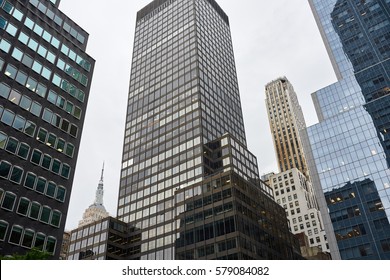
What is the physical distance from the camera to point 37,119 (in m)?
58.2

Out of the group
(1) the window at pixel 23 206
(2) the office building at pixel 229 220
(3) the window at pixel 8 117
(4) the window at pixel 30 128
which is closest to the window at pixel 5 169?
(1) the window at pixel 23 206

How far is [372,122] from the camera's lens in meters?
106

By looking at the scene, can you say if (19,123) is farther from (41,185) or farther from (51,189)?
(51,189)

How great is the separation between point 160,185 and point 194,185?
1844 cm

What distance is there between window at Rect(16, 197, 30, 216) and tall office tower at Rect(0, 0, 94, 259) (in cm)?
13

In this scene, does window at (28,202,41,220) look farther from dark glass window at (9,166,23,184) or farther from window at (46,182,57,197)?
dark glass window at (9,166,23,184)

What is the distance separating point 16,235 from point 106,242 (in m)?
58.8

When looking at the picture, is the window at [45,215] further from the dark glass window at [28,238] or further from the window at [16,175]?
the window at [16,175]

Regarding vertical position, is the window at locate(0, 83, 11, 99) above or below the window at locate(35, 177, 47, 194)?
above

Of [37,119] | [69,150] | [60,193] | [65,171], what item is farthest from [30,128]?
[60,193]

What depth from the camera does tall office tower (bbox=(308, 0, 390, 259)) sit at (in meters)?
91.2

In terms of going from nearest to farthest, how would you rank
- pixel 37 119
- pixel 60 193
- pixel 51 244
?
pixel 51 244 < pixel 60 193 < pixel 37 119

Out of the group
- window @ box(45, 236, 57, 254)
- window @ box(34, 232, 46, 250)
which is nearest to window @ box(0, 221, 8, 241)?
window @ box(34, 232, 46, 250)
